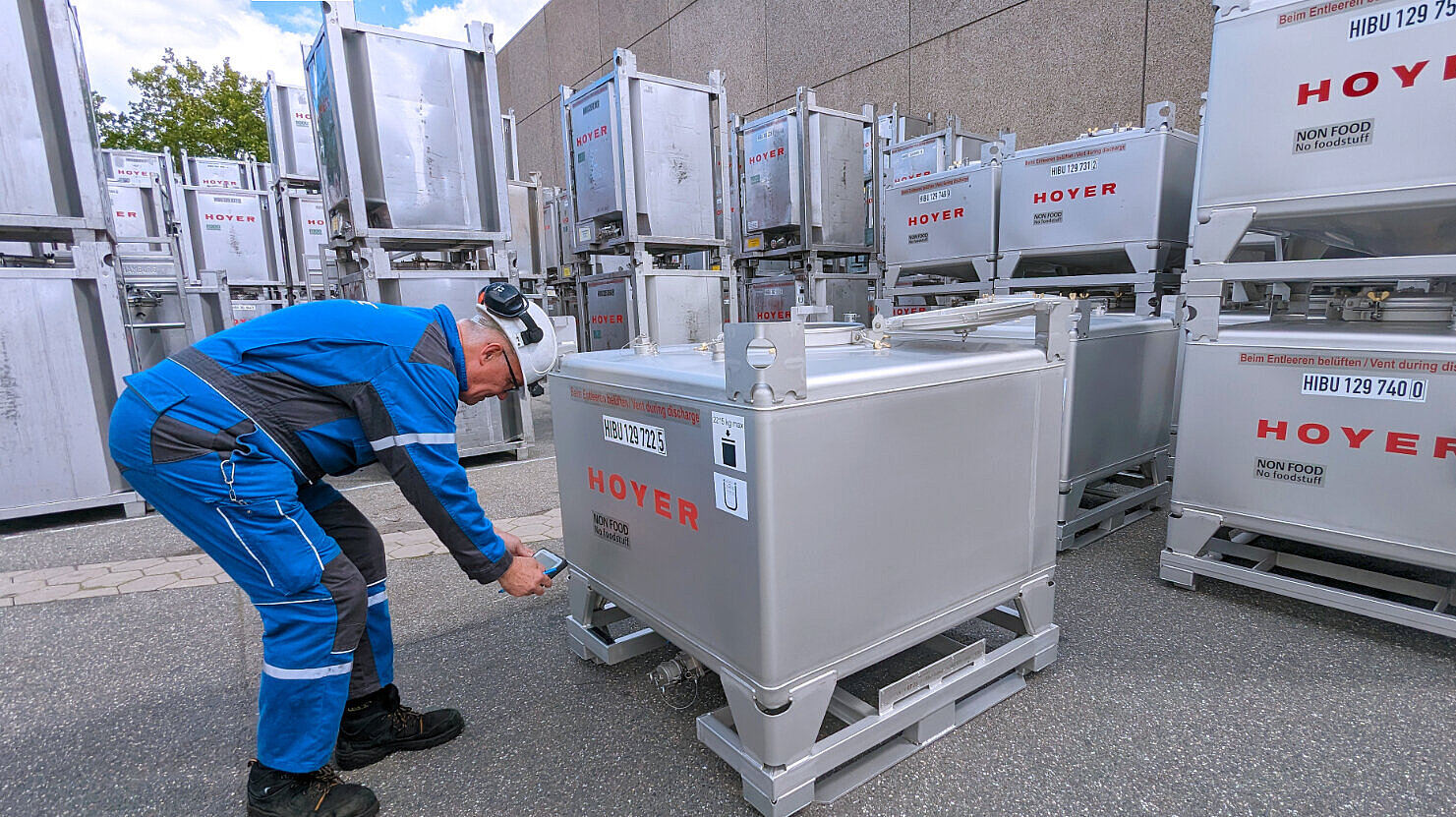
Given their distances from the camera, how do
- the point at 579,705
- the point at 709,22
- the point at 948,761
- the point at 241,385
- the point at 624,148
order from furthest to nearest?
1. the point at 709,22
2. the point at 624,148
3. the point at 579,705
4. the point at 948,761
5. the point at 241,385

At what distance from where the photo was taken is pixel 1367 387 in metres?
2.46

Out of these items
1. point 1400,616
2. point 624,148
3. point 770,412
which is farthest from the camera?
point 624,148

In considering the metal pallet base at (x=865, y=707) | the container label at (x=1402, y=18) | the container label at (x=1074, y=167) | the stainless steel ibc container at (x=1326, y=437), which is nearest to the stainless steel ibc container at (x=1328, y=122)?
the container label at (x=1402, y=18)

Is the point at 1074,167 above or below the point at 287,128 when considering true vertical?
below

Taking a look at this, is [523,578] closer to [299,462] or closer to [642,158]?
[299,462]

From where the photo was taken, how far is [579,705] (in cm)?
219

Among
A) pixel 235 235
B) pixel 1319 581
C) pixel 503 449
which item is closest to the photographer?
pixel 1319 581

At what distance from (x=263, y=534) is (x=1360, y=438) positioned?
3.59 metres

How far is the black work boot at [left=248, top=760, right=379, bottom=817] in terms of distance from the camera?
1704 millimetres

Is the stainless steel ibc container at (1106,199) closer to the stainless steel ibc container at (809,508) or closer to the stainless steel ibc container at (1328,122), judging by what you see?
the stainless steel ibc container at (1328,122)

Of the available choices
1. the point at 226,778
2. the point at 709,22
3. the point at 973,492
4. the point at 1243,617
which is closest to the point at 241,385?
the point at 226,778

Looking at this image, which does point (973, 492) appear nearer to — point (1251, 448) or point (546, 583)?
point (546, 583)

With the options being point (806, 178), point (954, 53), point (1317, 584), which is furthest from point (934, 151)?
point (1317, 584)

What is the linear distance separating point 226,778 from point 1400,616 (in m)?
3.88
